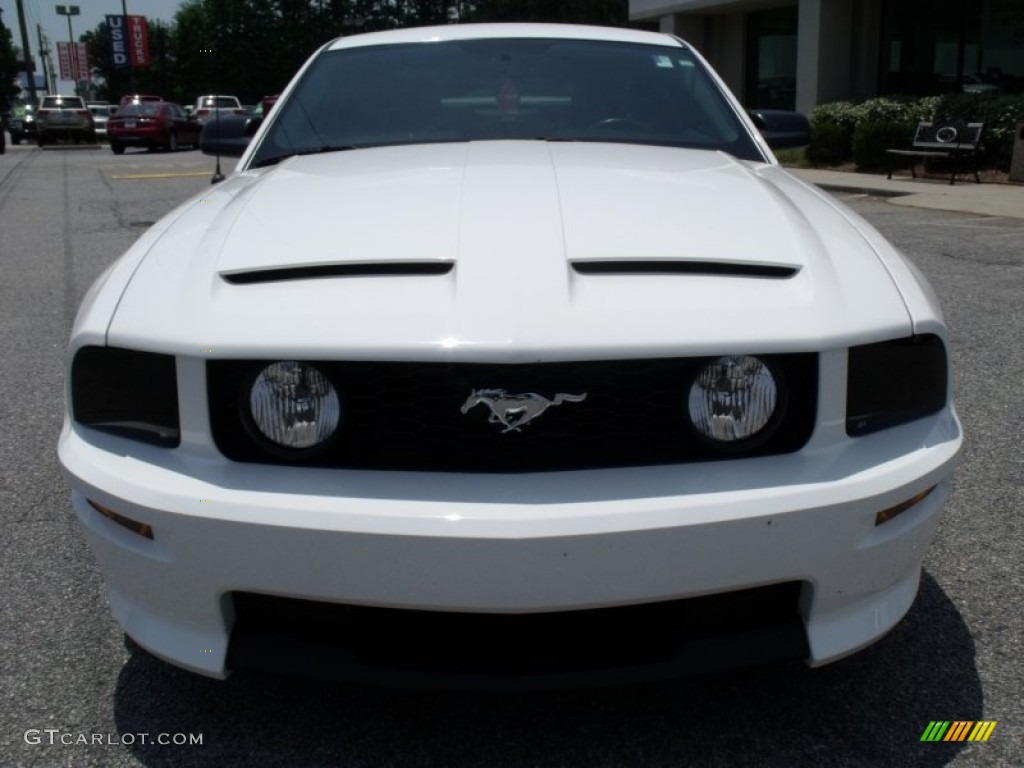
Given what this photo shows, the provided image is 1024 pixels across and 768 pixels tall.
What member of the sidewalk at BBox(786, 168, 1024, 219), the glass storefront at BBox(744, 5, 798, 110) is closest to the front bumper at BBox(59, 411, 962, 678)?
the sidewalk at BBox(786, 168, 1024, 219)

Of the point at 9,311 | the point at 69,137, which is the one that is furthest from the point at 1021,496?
the point at 69,137

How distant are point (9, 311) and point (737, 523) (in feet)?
19.5

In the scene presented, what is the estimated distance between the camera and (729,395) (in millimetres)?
1873

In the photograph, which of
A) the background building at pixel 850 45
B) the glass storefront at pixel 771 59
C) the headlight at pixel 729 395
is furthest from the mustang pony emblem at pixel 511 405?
the glass storefront at pixel 771 59

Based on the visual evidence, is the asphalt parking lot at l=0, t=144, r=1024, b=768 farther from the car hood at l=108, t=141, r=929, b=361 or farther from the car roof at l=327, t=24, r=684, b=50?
the car roof at l=327, t=24, r=684, b=50

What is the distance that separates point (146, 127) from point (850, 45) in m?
18.4

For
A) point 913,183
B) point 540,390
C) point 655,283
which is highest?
point 655,283

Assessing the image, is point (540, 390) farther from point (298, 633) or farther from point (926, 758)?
point (926, 758)

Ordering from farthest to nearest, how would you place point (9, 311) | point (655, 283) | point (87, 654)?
1. point (9, 311)
2. point (87, 654)
3. point (655, 283)

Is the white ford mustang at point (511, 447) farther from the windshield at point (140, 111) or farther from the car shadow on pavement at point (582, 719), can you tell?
the windshield at point (140, 111)

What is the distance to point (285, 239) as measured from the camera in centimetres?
215

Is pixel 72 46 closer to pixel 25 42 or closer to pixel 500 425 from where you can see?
pixel 25 42

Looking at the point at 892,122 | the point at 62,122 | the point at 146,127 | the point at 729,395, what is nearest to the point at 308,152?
the point at 729,395

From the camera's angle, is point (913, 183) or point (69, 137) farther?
point (69, 137)
